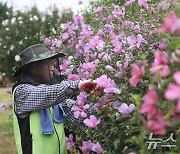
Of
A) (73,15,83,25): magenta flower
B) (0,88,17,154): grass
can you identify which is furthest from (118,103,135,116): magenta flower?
(0,88,17,154): grass

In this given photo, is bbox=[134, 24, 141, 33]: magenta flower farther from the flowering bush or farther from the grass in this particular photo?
the grass

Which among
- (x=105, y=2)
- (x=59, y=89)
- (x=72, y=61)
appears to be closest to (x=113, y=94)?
(x=59, y=89)

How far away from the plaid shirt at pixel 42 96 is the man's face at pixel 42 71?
4.7 inches

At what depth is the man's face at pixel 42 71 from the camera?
3029mm

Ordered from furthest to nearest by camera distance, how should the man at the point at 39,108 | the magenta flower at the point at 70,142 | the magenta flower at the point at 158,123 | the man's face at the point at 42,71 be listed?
1. the magenta flower at the point at 70,142
2. the man's face at the point at 42,71
3. the man at the point at 39,108
4. the magenta flower at the point at 158,123

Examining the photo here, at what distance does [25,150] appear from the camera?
9.86 feet

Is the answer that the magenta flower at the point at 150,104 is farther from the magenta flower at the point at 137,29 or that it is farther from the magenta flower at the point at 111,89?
the magenta flower at the point at 137,29

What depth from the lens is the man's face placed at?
3.03 meters

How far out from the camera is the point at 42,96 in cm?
276

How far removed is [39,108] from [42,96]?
0.12 metres

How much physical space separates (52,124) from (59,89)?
0.40 m

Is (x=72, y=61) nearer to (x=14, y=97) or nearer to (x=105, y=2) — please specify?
(x=14, y=97)


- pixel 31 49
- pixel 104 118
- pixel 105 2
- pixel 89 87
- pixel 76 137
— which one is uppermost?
pixel 105 2

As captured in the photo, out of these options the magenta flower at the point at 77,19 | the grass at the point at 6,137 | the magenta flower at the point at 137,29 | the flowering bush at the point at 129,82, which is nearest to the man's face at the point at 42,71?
the flowering bush at the point at 129,82
